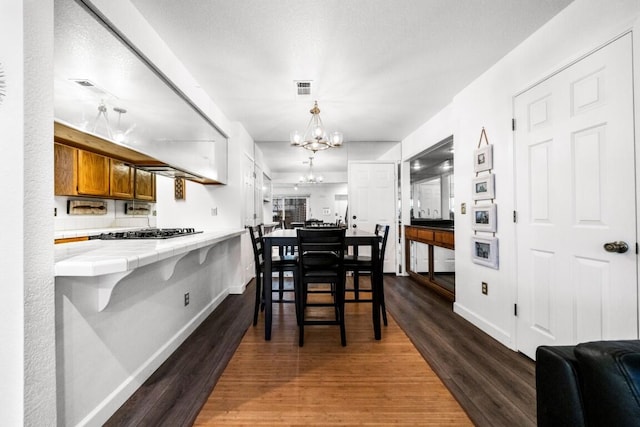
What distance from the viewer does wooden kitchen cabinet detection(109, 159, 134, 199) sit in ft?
11.7

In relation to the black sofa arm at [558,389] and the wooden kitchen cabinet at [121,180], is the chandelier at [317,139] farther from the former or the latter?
the black sofa arm at [558,389]

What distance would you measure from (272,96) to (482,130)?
7.29 ft

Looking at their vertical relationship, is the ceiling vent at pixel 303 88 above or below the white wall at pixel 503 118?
above

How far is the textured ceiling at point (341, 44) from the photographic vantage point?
181 cm

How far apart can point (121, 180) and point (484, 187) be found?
174 inches

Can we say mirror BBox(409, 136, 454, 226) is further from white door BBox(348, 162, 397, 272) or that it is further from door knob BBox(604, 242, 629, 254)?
door knob BBox(604, 242, 629, 254)

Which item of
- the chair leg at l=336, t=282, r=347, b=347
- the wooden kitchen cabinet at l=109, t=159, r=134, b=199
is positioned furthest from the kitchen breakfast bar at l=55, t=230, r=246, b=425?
the wooden kitchen cabinet at l=109, t=159, r=134, b=199

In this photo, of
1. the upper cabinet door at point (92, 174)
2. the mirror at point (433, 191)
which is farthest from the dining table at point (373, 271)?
the mirror at point (433, 191)

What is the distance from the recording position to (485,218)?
2609 millimetres

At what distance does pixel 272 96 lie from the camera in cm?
309

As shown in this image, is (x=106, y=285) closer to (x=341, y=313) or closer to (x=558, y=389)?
(x=341, y=313)

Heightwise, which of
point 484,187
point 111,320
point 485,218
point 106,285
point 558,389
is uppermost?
point 484,187

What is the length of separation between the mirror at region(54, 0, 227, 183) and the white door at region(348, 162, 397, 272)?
2987mm

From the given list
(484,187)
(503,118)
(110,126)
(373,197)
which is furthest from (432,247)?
(110,126)
